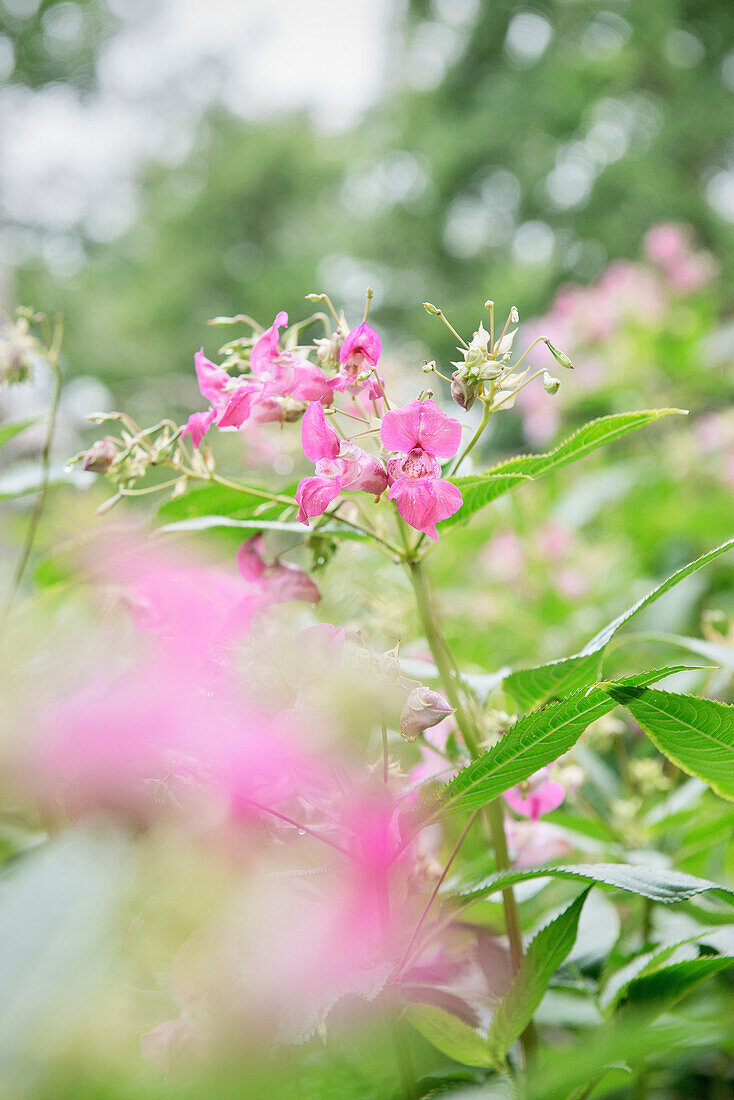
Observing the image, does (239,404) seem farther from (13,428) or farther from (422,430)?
(13,428)

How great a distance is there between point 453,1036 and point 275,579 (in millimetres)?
267

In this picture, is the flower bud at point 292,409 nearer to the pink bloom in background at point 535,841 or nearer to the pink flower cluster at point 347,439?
the pink flower cluster at point 347,439

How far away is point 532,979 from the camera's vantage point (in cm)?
44

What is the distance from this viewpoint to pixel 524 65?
809 centimetres

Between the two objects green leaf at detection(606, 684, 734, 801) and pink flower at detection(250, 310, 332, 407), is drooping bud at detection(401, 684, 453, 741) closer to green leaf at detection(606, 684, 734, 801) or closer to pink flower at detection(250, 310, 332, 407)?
green leaf at detection(606, 684, 734, 801)

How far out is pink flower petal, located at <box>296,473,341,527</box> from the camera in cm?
44

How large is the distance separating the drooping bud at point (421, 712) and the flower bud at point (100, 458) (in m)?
0.26

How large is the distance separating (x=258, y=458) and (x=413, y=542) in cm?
106

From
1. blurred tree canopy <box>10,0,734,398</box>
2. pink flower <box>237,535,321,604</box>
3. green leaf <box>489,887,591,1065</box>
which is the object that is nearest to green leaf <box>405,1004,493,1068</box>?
green leaf <box>489,887,591,1065</box>

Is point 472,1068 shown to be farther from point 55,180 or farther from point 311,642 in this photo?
point 55,180

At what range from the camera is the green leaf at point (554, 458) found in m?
0.47

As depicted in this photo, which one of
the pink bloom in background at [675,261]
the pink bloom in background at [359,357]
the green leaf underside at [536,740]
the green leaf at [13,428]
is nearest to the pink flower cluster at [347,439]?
the pink bloom in background at [359,357]

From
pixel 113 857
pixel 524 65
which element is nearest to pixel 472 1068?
pixel 113 857

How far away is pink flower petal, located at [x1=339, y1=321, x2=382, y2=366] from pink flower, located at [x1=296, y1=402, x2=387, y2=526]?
39 mm
